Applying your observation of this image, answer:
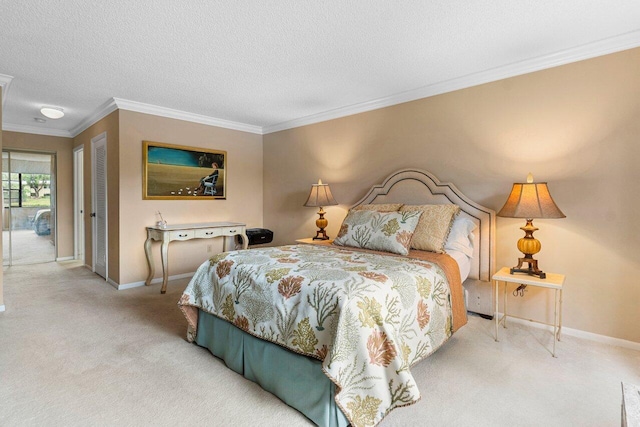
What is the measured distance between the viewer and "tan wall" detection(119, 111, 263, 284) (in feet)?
13.5

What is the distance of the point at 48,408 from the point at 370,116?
3839mm

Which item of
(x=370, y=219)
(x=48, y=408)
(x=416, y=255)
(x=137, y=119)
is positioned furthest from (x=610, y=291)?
(x=137, y=119)

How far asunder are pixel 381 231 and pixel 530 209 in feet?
3.78

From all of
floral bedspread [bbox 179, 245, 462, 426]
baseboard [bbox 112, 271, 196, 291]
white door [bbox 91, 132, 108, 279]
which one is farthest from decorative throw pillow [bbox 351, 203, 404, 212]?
white door [bbox 91, 132, 108, 279]

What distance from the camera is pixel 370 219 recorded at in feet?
10.2

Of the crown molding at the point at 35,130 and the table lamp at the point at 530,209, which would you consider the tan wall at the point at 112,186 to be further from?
the table lamp at the point at 530,209

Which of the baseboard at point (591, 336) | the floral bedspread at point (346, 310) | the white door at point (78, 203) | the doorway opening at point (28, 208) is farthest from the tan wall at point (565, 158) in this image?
the doorway opening at point (28, 208)

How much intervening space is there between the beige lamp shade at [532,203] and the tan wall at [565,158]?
14.6 inches

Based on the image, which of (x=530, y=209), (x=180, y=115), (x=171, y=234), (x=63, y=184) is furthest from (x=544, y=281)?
(x=63, y=184)

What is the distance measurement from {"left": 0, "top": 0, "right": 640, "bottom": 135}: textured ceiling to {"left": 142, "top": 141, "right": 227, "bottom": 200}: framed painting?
29.3 inches

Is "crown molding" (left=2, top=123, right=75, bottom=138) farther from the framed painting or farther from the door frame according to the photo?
the framed painting

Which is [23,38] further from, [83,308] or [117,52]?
[83,308]

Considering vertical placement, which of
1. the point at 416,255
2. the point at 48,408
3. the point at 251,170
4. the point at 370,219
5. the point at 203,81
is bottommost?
the point at 48,408

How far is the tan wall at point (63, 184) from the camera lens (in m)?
5.61
